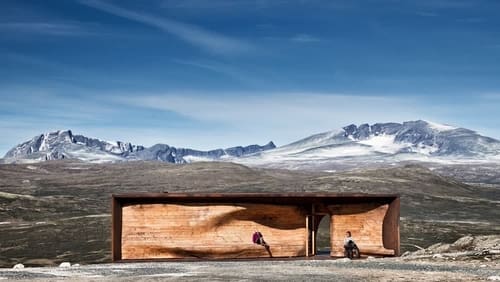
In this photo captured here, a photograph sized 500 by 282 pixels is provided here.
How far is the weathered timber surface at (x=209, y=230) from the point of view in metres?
27.6

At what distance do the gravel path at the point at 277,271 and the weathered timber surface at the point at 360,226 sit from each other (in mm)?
2637

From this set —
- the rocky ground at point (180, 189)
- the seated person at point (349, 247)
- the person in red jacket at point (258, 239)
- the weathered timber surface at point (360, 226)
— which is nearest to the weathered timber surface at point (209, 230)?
the person in red jacket at point (258, 239)

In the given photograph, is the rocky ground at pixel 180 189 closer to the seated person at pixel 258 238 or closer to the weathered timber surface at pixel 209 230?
the weathered timber surface at pixel 209 230

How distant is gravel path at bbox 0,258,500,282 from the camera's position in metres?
20.9

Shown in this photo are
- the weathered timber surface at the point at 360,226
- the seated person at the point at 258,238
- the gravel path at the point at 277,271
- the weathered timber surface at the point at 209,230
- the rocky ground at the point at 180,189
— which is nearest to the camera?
the gravel path at the point at 277,271

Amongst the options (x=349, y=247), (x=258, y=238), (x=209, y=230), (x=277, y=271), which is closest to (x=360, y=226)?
(x=349, y=247)

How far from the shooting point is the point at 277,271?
22.9 meters

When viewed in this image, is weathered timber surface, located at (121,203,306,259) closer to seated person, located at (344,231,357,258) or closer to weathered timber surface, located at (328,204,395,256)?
weathered timber surface, located at (328,204,395,256)

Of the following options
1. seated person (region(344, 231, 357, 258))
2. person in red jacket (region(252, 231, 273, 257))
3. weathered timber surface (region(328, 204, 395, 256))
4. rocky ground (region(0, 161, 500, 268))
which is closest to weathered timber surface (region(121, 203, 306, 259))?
person in red jacket (region(252, 231, 273, 257))

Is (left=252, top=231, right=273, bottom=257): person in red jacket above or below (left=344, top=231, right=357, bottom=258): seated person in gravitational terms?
above

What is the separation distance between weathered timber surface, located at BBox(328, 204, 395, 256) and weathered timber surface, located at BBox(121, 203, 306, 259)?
1.47 m

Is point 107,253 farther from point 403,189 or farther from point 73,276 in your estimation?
point 403,189

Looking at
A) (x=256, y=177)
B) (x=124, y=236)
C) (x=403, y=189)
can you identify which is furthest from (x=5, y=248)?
(x=256, y=177)

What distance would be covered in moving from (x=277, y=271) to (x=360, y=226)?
7.49m
